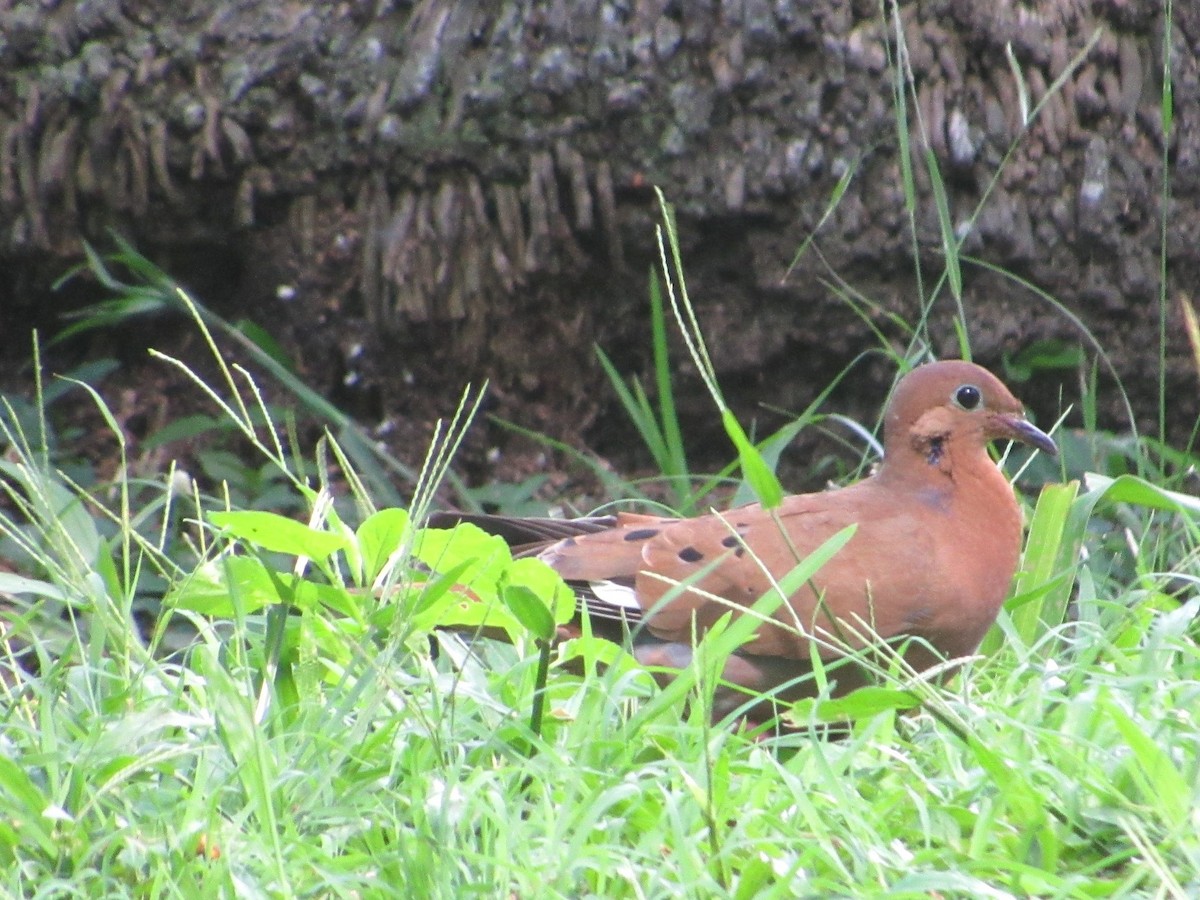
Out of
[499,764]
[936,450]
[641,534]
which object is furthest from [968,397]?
[499,764]

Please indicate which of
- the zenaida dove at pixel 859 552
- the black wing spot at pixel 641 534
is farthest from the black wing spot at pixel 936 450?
the black wing spot at pixel 641 534

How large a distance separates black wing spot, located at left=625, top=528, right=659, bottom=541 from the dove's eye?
2.33ft

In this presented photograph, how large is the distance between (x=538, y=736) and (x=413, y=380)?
246 centimetres

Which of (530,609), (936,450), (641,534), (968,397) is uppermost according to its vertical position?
(530,609)

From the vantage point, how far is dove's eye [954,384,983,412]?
11.9ft

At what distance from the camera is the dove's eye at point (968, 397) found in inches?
143

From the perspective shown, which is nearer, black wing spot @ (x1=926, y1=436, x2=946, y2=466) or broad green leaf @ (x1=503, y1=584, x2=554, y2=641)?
broad green leaf @ (x1=503, y1=584, x2=554, y2=641)

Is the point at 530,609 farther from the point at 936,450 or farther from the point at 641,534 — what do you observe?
the point at 936,450

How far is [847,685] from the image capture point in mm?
3227

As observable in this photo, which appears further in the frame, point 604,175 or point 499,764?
point 604,175

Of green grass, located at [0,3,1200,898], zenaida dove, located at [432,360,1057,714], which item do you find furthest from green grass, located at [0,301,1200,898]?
zenaida dove, located at [432,360,1057,714]

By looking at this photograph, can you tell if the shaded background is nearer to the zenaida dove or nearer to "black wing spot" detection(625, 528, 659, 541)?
the zenaida dove

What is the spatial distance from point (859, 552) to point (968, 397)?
0.49 meters

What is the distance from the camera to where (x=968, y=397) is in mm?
3641
